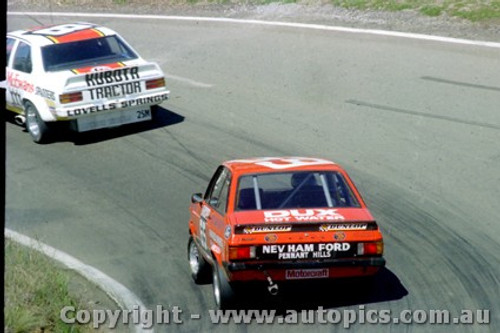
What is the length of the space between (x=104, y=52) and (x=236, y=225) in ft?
29.0

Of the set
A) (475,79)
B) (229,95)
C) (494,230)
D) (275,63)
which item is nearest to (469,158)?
(494,230)

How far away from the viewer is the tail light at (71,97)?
16.2 metres

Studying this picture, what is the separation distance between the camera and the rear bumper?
9.09 m

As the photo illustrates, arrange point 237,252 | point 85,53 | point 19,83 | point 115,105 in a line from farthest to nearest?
point 19,83 → point 85,53 → point 115,105 → point 237,252

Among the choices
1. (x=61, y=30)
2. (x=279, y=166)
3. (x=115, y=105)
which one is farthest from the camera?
(x=61, y=30)

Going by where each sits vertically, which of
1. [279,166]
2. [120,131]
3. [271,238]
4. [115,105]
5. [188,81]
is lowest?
[120,131]

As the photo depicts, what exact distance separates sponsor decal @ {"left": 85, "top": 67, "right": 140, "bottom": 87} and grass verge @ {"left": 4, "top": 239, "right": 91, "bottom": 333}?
6.19 meters

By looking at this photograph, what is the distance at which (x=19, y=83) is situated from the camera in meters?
17.3

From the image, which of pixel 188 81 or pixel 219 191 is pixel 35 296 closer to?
pixel 219 191

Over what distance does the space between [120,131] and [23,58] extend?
84.2 inches

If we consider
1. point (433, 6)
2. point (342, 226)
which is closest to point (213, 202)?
point (342, 226)

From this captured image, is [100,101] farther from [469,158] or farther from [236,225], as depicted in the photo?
[236,225]

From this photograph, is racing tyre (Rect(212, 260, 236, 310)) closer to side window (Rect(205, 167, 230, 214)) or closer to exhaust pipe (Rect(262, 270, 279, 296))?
exhaust pipe (Rect(262, 270, 279, 296))

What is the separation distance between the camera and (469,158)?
1481cm
